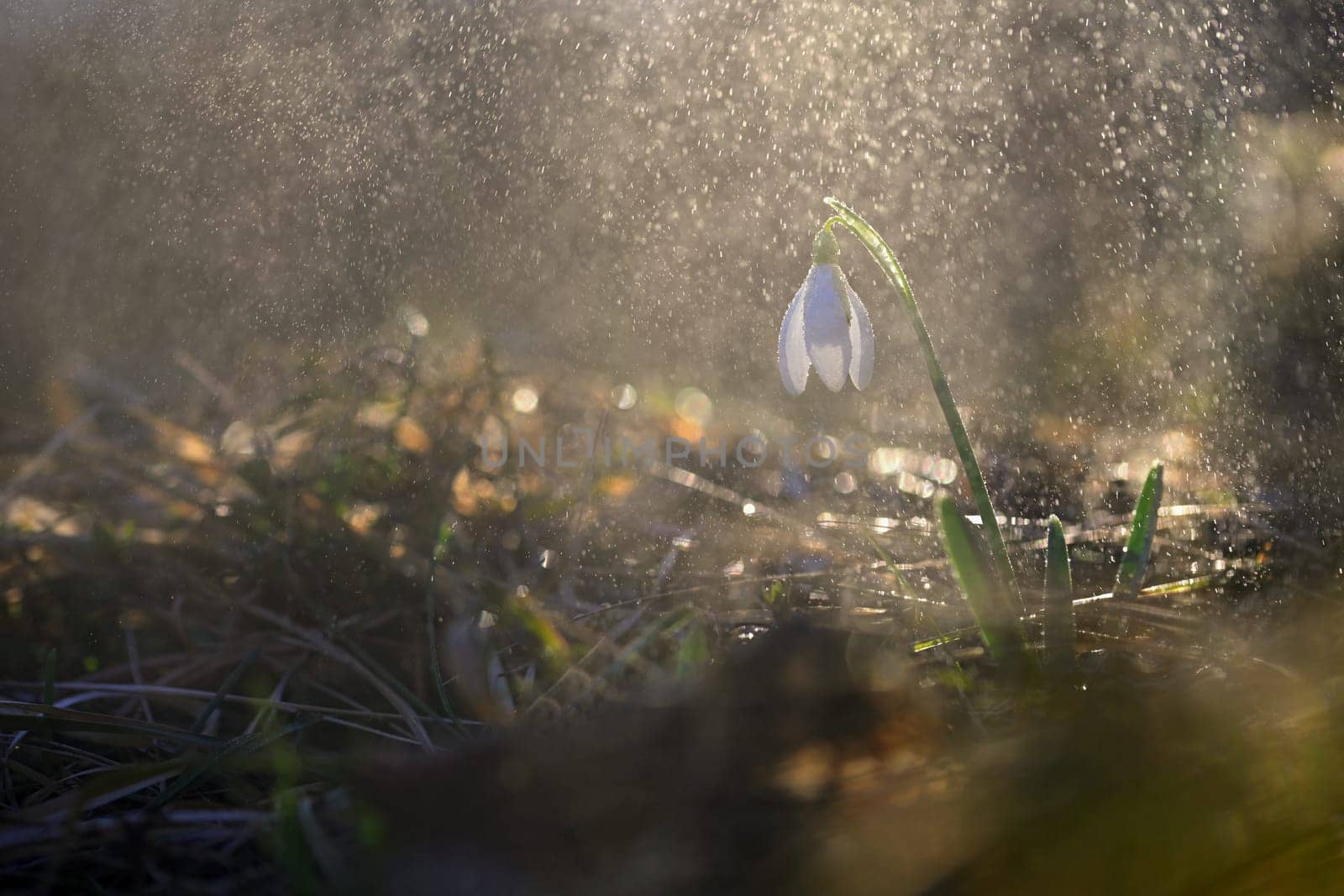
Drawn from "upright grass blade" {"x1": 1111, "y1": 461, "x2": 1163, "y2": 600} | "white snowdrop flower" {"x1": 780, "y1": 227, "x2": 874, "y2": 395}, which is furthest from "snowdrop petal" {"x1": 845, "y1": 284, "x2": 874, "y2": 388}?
"upright grass blade" {"x1": 1111, "y1": 461, "x2": 1163, "y2": 600}

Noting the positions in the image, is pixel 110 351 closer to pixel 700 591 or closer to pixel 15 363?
pixel 15 363

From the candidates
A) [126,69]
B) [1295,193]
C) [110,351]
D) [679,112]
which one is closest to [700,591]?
[1295,193]

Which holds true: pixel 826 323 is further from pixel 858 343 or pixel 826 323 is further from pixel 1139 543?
pixel 1139 543

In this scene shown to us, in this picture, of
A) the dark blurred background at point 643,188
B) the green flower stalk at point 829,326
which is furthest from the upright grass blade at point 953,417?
the dark blurred background at point 643,188

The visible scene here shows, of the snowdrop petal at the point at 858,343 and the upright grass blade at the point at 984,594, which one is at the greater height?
the snowdrop petal at the point at 858,343

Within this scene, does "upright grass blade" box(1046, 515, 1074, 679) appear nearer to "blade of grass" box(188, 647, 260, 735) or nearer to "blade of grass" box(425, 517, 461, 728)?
"blade of grass" box(425, 517, 461, 728)

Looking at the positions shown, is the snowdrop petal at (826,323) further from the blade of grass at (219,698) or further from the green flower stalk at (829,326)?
the blade of grass at (219,698)
